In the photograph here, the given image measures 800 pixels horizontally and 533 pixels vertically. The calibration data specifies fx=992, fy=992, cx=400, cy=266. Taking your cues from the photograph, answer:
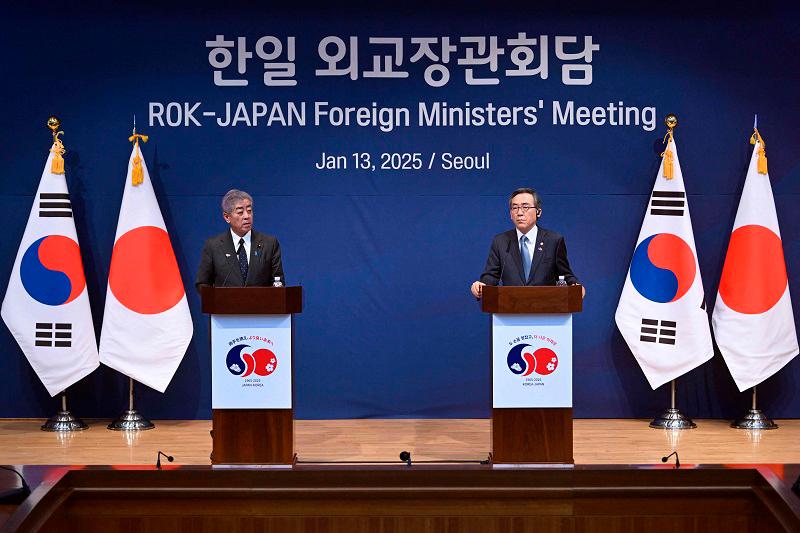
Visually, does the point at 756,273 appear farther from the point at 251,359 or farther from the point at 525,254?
the point at 251,359

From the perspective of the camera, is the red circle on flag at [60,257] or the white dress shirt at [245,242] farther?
the red circle on flag at [60,257]

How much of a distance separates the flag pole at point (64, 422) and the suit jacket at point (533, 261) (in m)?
2.90

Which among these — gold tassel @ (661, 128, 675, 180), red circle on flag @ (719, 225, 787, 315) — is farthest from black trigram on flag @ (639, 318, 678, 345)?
gold tassel @ (661, 128, 675, 180)

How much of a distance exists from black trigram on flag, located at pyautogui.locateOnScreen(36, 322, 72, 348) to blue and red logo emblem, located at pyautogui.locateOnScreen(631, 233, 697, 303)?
3696mm

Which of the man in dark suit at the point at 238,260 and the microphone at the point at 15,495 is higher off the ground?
the man in dark suit at the point at 238,260

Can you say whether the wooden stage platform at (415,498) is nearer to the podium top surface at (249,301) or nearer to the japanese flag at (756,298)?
the podium top surface at (249,301)

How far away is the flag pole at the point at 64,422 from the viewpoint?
6328mm

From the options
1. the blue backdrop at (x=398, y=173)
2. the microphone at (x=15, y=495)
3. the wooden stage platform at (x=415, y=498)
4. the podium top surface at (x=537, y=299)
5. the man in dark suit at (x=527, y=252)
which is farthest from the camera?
the blue backdrop at (x=398, y=173)

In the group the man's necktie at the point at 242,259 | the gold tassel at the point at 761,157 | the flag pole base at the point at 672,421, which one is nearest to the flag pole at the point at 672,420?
the flag pole base at the point at 672,421

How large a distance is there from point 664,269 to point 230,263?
288cm

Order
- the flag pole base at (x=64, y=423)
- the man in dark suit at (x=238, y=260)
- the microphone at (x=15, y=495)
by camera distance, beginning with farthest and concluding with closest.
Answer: the flag pole base at (x=64, y=423)
the man in dark suit at (x=238, y=260)
the microphone at (x=15, y=495)

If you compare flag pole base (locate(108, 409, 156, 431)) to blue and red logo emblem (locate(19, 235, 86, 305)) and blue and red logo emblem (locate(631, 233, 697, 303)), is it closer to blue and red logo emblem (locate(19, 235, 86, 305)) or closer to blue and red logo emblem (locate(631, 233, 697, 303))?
blue and red logo emblem (locate(19, 235, 86, 305))

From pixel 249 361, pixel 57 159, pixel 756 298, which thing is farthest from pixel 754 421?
pixel 57 159

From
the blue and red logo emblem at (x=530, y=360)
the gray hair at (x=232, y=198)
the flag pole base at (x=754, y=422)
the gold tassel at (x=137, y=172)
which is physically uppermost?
the gold tassel at (x=137, y=172)
